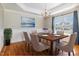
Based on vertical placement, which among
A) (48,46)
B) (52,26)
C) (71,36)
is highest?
(52,26)

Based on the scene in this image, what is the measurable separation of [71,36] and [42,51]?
0.67m

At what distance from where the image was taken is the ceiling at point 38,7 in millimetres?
1944

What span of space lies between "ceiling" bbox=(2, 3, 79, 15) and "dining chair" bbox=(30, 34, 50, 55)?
1.68 ft

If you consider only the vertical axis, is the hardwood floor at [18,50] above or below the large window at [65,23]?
below

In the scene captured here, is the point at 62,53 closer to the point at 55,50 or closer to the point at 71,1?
the point at 55,50

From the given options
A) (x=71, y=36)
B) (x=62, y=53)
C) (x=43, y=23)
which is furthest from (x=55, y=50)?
(x=43, y=23)

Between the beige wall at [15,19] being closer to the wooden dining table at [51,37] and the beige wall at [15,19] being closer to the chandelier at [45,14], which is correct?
the chandelier at [45,14]

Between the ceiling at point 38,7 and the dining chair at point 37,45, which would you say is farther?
the dining chair at point 37,45

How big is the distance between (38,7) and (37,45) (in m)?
0.80

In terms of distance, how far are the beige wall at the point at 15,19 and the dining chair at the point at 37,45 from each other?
24 cm

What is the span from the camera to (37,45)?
210 centimetres

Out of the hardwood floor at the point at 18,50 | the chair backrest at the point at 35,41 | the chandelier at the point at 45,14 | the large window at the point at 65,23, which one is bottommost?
the hardwood floor at the point at 18,50

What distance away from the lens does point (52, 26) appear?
205 centimetres

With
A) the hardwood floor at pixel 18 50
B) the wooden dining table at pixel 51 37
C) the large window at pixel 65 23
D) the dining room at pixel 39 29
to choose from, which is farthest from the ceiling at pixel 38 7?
the hardwood floor at pixel 18 50
